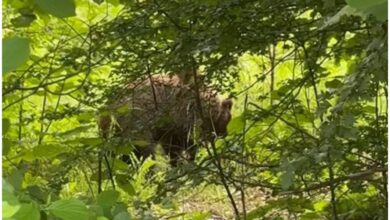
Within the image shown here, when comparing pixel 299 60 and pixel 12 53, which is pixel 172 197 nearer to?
pixel 299 60

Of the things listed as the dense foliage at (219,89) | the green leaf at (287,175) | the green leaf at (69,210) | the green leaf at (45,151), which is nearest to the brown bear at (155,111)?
the dense foliage at (219,89)

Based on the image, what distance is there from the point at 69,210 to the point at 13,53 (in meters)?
0.16

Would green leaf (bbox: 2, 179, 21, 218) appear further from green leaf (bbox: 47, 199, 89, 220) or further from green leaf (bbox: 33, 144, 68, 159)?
green leaf (bbox: 33, 144, 68, 159)

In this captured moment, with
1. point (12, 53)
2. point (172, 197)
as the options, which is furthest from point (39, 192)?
point (172, 197)

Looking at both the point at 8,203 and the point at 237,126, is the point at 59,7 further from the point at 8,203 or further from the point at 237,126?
the point at 237,126

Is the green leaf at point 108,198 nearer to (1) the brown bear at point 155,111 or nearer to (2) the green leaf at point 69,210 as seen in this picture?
(2) the green leaf at point 69,210

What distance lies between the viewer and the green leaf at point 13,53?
0.66m

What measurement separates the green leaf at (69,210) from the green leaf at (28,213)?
18mm

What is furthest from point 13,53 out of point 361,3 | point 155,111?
point 155,111

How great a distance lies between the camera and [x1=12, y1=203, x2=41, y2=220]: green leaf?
693 millimetres

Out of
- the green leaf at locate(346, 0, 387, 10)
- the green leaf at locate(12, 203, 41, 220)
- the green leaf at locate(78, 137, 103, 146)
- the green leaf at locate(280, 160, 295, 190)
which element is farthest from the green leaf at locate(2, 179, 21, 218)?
the green leaf at locate(78, 137, 103, 146)

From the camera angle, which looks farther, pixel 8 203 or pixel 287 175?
pixel 287 175

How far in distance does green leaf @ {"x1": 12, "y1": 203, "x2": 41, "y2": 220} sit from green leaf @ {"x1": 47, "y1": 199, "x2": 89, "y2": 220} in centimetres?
2

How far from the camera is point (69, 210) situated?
2.40 ft
